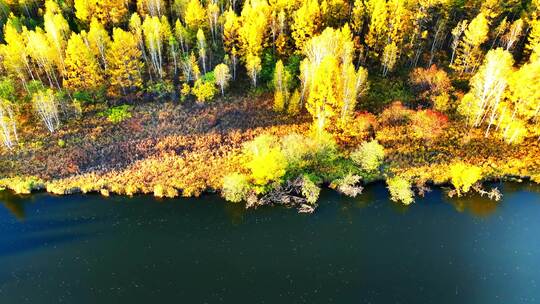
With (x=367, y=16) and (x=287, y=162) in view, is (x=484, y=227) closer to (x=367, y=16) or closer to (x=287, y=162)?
(x=287, y=162)

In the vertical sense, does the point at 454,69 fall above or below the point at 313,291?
above

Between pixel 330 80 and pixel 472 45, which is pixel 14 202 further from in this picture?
pixel 472 45

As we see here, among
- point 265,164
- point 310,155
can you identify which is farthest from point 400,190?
point 265,164

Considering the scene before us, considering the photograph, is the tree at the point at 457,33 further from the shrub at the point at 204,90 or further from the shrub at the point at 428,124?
the shrub at the point at 204,90

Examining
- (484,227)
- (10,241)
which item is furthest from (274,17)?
(10,241)

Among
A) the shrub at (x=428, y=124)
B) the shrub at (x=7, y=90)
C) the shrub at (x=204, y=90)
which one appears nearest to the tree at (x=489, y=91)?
the shrub at (x=428, y=124)
